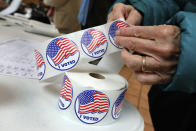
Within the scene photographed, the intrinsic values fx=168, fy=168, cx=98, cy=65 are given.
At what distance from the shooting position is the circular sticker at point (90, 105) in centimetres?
34

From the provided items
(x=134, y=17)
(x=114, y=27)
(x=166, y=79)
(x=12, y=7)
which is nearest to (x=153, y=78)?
(x=166, y=79)

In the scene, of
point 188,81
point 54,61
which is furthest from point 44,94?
point 188,81

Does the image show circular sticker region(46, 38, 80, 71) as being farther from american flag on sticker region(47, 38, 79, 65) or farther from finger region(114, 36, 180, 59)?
finger region(114, 36, 180, 59)

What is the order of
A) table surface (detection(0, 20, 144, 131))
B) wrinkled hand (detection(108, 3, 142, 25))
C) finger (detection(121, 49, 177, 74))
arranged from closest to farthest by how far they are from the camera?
table surface (detection(0, 20, 144, 131)) → finger (detection(121, 49, 177, 74)) → wrinkled hand (detection(108, 3, 142, 25))

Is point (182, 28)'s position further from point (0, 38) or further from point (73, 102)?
point (0, 38)

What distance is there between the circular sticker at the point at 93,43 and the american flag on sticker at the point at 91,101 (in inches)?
3.8

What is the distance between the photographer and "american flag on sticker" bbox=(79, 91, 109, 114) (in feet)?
1.12

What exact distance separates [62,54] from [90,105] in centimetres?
13

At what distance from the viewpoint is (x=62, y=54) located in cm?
37

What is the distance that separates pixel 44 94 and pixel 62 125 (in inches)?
4.7

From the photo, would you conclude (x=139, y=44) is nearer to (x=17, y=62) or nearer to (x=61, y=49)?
(x=61, y=49)

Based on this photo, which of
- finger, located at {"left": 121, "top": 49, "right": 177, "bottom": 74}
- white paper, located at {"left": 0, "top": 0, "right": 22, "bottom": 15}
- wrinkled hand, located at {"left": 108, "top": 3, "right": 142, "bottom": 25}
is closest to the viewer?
finger, located at {"left": 121, "top": 49, "right": 177, "bottom": 74}

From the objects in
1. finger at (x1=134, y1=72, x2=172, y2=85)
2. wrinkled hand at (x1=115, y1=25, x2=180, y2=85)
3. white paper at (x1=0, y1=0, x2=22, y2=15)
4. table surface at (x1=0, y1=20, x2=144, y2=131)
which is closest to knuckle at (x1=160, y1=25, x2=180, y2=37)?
wrinkled hand at (x1=115, y1=25, x2=180, y2=85)

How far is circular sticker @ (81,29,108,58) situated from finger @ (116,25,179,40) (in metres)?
0.06
